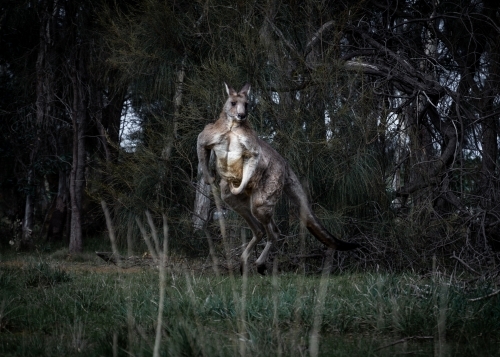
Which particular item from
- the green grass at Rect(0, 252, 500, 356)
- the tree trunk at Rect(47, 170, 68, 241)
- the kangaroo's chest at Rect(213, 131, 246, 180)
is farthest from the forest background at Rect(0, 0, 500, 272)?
the tree trunk at Rect(47, 170, 68, 241)

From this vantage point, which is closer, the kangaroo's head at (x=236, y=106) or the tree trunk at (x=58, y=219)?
the kangaroo's head at (x=236, y=106)

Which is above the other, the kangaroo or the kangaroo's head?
the kangaroo's head

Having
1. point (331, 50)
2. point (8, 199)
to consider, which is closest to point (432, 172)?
point (331, 50)

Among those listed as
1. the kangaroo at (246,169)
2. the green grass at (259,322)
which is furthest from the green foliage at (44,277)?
the kangaroo at (246,169)

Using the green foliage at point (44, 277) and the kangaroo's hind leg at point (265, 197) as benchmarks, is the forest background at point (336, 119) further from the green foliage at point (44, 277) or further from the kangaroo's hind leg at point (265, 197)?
the green foliage at point (44, 277)

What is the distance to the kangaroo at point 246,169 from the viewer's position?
755 centimetres

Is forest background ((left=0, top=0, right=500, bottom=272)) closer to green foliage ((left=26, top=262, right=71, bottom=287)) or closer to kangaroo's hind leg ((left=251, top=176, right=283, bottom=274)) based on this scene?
kangaroo's hind leg ((left=251, top=176, right=283, bottom=274))

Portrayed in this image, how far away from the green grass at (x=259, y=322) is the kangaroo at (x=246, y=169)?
4.28ft

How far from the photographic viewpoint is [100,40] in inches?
562

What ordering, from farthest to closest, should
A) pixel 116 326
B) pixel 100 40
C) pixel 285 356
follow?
pixel 100 40
pixel 116 326
pixel 285 356

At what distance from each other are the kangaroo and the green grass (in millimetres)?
1304

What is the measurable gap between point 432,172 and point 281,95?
2.60 metres

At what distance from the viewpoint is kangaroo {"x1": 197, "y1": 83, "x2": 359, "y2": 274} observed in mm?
7555

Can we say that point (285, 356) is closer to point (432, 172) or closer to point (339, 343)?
point (339, 343)
